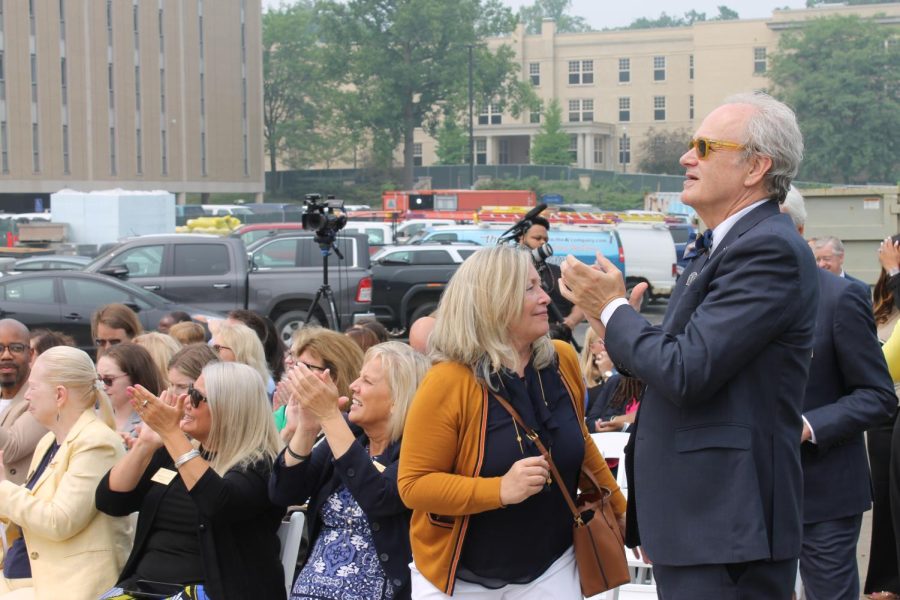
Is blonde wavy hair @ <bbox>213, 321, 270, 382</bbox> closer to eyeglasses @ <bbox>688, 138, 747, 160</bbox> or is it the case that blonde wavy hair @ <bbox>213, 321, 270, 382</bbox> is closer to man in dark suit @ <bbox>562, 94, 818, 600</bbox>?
man in dark suit @ <bbox>562, 94, 818, 600</bbox>

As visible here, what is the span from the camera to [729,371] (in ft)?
8.81

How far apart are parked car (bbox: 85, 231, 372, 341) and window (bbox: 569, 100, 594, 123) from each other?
3841 inches

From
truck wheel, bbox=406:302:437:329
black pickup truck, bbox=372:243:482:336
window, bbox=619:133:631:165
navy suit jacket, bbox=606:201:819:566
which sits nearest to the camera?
navy suit jacket, bbox=606:201:819:566

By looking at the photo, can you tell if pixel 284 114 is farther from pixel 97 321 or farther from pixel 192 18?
pixel 97 321

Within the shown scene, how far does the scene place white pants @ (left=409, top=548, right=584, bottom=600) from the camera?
337 cm

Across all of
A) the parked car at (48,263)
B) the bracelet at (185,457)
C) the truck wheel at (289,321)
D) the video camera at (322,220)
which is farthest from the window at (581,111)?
the bracelet at (185,457)

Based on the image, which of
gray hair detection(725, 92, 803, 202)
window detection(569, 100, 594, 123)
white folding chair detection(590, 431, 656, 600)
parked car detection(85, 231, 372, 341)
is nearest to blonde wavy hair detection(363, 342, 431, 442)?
white folding chair detection(590, 431, 656, 600)

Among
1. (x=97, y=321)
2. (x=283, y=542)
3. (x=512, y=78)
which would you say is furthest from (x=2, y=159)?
(x=283, y=542)

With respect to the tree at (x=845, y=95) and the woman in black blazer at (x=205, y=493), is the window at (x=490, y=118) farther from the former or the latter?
the woman in black blazer at (x=205, y=493)

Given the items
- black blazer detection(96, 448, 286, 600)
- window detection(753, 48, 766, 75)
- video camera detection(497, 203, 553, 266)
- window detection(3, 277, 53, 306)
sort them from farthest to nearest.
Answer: window detection(753, 48, 766, 75) < window detection(3, 277, 53, 306) < video camera detection(497, 203, 553, 266) < black blazer detection(96, 448, 286, 600)

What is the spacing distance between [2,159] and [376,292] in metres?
42.9

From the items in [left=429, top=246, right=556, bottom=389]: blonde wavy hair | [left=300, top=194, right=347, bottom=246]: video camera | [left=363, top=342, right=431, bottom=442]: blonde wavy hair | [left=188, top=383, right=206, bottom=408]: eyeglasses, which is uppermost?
[left=300, top=194, right=347, bottom=246]: video camera

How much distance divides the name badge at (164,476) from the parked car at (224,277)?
13.0 m

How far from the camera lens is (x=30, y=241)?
3053 cm
